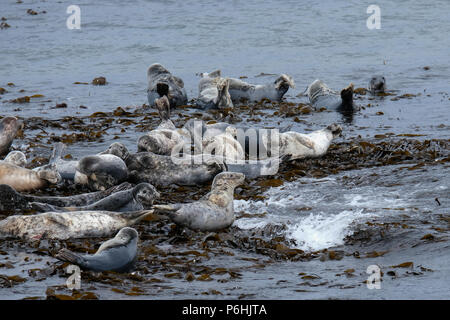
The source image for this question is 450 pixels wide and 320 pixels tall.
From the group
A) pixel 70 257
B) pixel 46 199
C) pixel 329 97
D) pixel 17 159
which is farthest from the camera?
pixel 329 97

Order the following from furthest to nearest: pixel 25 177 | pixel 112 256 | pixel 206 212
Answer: pixel 25 177
pixel 206 212
pixel 112 256

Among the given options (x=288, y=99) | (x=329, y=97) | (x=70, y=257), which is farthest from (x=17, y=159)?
(x=288, y=99)

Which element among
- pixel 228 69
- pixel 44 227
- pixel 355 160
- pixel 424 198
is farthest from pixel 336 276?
pixel 228 69

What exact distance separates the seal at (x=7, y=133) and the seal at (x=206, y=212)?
9.78ft

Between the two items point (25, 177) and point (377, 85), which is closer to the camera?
point (25, 177)

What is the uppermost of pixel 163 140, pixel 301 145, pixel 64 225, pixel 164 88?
pixel 164 88

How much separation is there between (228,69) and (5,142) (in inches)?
234

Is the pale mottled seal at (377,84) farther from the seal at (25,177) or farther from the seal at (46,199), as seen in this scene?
the seal at (25,177)

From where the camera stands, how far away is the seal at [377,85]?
1106 centimetres

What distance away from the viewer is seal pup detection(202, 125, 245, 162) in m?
7.32

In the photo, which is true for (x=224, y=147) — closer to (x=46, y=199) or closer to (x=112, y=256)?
(x=46, y=199)

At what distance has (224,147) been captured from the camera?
24.1 feet

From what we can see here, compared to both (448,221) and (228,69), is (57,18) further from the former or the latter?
(448,221)

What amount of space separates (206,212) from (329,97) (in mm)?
5159
